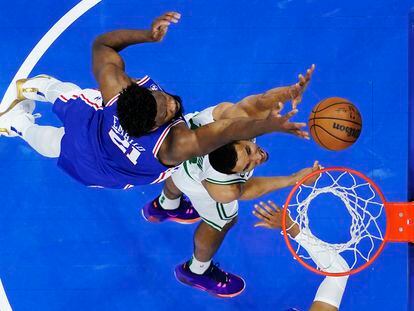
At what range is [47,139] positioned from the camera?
3686 millimetres

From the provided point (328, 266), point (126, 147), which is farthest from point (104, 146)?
point (328, 266)

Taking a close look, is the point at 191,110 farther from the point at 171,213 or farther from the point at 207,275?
the point at 207,275

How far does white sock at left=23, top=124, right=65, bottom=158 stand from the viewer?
366 centimetres

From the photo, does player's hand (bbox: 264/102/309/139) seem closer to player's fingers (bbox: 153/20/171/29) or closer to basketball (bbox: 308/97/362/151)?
basketball (bbox: 308/97/362/151)

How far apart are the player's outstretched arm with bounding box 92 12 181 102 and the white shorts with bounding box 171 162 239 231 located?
2.37 feet

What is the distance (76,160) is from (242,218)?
60.5 inches

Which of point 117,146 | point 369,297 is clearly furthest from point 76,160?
point 369,297

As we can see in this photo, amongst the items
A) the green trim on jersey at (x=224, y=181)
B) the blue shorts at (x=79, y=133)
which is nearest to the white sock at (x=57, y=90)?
the blue shorts at (x=79, y=133)

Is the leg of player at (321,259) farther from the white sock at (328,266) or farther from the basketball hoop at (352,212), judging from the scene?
the basketball hoop at (352,212)

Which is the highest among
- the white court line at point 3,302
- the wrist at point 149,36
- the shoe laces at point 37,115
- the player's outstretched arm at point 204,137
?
the wrist at point 149,36

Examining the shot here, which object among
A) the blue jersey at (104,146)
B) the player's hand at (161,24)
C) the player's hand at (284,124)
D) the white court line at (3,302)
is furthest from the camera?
the white court line at (3,302)

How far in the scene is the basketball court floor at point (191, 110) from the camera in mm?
4305

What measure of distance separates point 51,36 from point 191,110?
4.28 feet

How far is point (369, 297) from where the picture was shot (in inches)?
167
